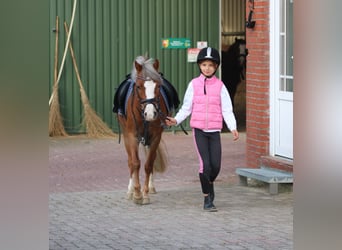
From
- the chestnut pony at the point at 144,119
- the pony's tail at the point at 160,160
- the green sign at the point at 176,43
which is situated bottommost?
the pony's tail at the point at 160,160

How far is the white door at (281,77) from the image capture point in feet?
39.6

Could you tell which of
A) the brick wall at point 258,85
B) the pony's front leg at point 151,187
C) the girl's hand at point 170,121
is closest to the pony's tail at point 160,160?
the pony's front leg at point 151,187

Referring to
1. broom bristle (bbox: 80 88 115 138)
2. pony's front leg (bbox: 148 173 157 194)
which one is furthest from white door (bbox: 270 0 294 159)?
broom bristle (bbox: 80 88 115 138)

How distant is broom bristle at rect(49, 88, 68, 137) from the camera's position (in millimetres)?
17797

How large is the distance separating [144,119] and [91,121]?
24.5 ft

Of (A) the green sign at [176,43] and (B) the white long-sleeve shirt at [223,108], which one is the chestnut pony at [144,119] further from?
(A) the green sign at [176,43]

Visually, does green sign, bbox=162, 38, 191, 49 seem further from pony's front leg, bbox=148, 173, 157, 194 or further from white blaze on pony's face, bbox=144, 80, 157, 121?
white blaze on pony's face, bbox=144, 80, 157, 121

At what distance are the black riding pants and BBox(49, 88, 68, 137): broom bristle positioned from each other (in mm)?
7984

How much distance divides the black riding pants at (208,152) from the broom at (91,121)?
800 cm
